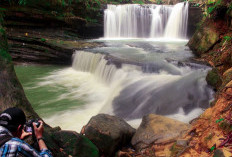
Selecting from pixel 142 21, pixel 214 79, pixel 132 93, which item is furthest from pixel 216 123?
pixel 142 21

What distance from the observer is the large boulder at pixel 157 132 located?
13.6 feet

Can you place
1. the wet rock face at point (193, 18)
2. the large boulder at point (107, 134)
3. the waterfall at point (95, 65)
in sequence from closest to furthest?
the large boulder at point (107, 134)
the waterfall at point (95, 65)
the wet rock face at point (193, 18)

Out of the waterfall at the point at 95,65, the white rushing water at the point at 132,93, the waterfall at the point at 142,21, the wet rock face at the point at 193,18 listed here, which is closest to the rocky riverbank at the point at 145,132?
the white rushing water at the point at 132,93

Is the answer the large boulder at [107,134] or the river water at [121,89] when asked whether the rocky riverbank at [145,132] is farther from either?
the river water at [121,89]

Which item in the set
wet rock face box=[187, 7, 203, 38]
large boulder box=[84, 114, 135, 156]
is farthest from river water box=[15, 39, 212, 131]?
wet rock face box=[187, 7, 203, 38]

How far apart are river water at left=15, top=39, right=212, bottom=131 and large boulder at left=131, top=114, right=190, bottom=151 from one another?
3.68 feet

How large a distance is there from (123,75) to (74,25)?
8981mm

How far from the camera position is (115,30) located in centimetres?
1770

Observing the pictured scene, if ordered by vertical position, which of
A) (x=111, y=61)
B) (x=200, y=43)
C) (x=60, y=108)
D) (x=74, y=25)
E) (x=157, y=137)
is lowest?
(x=60, y=108)

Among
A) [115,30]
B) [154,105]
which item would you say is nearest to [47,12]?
[115,30]

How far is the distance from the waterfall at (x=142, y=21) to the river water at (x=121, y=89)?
24.8ft

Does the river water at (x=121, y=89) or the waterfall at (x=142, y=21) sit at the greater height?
the waterfall at (x=142, y=21)

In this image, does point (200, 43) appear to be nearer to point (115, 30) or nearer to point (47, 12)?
point (115, 30)

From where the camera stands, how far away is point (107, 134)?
416cm
